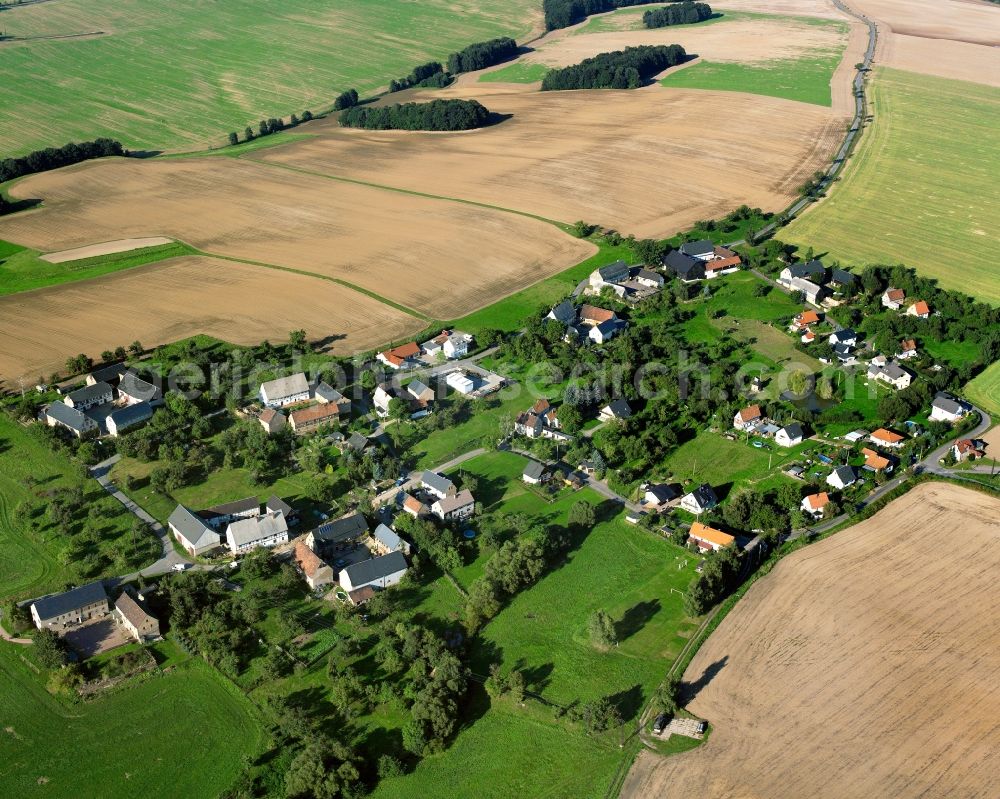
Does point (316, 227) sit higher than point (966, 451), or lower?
higher

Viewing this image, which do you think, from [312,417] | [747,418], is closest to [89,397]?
[312,417]

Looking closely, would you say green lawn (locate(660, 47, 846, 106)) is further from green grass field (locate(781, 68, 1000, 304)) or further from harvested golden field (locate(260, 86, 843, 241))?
green grass field (locate(781, 68, 1000, 304))

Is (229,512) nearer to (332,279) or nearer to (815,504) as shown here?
(815,504)

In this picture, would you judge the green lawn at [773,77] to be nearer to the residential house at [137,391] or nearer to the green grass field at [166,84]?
the green grass field at [166,84]

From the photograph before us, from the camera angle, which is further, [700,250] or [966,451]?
[700,250]

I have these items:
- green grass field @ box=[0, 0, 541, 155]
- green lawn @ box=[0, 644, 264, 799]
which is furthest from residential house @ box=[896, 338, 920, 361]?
green grass field @ box=[0, 0, 541, 155]

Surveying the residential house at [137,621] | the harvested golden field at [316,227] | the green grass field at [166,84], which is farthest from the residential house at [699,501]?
the green grass field at [166,84]
